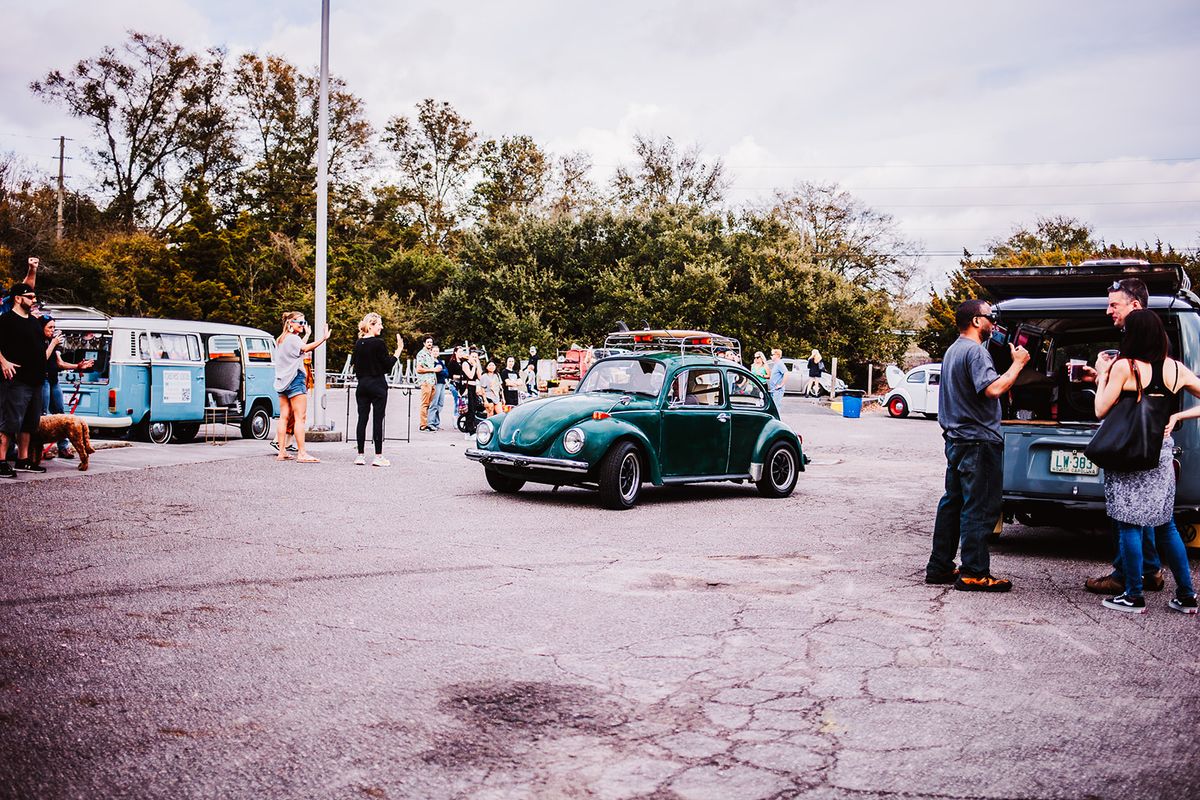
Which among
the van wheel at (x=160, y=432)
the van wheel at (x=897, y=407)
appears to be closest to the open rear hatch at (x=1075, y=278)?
the van wheel at (x=160, y=432)

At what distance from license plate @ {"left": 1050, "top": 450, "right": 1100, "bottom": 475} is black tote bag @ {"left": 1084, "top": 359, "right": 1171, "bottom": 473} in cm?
165

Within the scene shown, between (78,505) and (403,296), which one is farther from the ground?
(403,296)

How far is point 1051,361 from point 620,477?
14.1 ft

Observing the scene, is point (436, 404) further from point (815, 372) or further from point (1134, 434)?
point (815, 372)

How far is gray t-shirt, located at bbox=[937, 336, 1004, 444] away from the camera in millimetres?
6914

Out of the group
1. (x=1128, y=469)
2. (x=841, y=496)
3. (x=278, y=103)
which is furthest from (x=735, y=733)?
(x=278, y=103)

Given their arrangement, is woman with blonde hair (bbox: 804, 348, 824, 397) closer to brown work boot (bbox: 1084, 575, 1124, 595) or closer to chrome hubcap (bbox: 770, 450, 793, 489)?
chrome hubcap (bbox: 770, 450, 793, 489)

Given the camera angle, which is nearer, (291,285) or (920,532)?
(920,532)

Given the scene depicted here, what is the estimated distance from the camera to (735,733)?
4098 millimetres

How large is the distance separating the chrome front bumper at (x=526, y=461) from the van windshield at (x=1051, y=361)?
13.3 ft

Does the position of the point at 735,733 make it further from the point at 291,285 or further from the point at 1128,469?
the point at 291,285

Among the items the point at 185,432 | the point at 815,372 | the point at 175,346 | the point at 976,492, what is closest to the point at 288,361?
the point at 175,346

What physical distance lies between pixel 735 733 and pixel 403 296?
52688 millimetres

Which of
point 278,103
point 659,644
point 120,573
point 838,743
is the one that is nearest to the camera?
point 838,743
